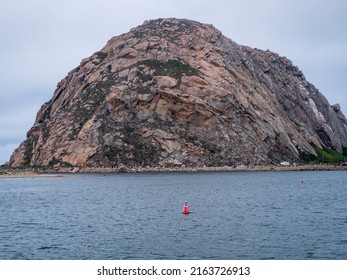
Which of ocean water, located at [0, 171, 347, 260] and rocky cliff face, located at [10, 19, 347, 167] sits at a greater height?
rocky cliff face, located at [10, 19, 347, 167]

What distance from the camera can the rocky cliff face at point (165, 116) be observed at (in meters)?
154

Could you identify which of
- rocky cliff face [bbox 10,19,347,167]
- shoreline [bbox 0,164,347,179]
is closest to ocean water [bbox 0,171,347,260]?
shoreline [bbox 0,164,347,179]

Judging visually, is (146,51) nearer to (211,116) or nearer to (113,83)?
(113,83)

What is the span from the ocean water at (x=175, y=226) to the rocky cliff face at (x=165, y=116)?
6739cm

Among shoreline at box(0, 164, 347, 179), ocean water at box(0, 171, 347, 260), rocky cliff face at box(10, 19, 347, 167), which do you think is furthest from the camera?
rocky cliff face at box(10, 19, 347, 167)

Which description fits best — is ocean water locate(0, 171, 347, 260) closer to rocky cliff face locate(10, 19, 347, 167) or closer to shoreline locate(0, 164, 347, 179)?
shoreline locate(0, 164, 347, 179)

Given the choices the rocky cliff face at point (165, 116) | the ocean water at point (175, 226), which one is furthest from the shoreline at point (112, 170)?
→ the ocean water at point (175, 226)

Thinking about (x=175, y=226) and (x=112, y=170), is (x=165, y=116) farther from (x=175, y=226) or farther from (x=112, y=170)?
(x=175, y=226)

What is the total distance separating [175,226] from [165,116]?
11038 centimetres

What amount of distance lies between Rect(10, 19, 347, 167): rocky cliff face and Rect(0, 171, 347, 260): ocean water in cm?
6739

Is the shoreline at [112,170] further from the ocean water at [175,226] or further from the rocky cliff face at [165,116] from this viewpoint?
the ocean water at [175,226]

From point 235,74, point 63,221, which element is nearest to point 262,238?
point 63,221

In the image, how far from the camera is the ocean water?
3825cm

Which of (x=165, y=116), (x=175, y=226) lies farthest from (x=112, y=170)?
(x=175, y=226)
